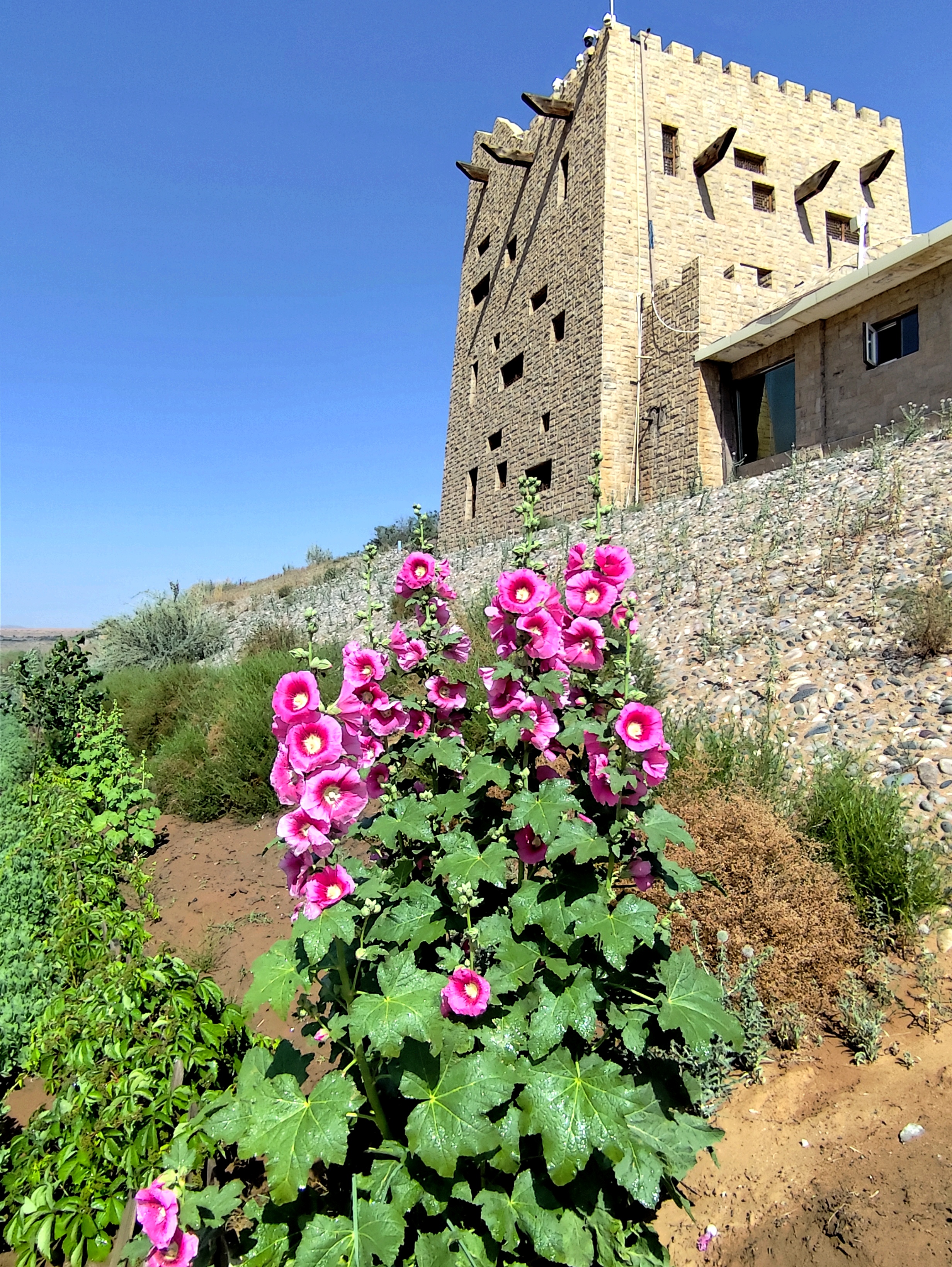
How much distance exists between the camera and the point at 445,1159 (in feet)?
4.66

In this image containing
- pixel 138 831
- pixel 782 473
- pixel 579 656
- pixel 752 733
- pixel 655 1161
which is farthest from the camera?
pixel 782 473

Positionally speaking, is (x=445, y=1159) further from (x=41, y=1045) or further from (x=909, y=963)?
(x=909, y=963)

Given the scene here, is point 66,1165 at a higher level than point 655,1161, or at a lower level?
lower

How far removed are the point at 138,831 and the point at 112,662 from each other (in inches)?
343

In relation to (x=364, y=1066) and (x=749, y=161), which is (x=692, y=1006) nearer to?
(x=364, y=1066)

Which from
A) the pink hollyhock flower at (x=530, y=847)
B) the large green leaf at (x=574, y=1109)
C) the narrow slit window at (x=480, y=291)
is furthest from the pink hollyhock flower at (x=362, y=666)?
the narrow slit window at (x=480, y=291)

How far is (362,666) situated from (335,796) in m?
0.44

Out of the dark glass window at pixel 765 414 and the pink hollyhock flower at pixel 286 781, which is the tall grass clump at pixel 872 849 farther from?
the dark glass window at pixel 765 414

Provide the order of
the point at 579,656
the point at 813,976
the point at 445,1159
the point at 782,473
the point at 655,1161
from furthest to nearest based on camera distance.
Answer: the point at 782,473, the point at 813,976, the point at 579,656, the point at 655,1161, the point at 445,1159

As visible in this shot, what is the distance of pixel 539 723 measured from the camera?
1.88m

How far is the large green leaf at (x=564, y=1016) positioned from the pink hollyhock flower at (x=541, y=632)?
A: 2.54 ft

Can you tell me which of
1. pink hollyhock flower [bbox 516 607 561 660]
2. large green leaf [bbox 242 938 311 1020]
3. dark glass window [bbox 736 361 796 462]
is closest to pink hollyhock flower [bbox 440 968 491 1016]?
large green leaf [bbox 242 938 311 1020]

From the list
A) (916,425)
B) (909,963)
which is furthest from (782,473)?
(909,963)

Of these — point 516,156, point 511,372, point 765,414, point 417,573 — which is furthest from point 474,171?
point 417,573
